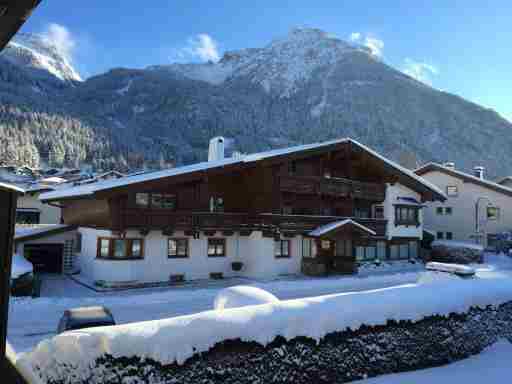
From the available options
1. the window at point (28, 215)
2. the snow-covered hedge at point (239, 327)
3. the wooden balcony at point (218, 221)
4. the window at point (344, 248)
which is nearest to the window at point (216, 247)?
the wooden balcony at point (218, 221)

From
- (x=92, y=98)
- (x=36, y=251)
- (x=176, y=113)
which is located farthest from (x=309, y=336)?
(x=92, y=98)

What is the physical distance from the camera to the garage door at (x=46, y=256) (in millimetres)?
25938

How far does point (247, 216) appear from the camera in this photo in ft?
87.5

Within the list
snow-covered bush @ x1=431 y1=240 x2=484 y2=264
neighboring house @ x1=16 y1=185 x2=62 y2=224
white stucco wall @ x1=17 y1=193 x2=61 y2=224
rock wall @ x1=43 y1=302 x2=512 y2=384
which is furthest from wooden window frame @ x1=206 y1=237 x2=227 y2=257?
snow-covered bush @ x1=431 y1=240 x2=484 y2=264

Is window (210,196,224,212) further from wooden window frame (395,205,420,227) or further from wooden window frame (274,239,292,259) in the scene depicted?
wooden window frame (395,205,420,227)

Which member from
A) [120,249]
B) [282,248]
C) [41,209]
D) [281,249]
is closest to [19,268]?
[120,249]

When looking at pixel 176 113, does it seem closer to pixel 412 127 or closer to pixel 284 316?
pixel 412 127

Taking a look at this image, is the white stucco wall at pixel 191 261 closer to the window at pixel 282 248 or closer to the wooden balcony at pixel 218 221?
the window at pixel 282 248

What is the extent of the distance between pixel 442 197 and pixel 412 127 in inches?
5859

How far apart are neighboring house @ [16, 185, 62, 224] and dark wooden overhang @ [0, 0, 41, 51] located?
37.5 m

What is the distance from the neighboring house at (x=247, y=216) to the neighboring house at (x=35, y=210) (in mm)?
8302

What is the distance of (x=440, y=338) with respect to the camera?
11.3m

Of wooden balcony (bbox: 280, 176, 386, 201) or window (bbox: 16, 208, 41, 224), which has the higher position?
wooden balcony (bbox: 280, 176, 386, 201)

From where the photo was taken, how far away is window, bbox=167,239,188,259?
79.0ft
